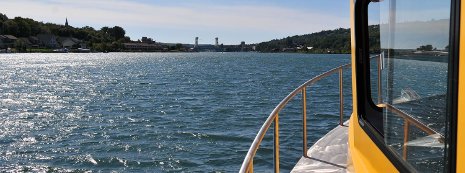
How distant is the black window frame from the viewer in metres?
1.67

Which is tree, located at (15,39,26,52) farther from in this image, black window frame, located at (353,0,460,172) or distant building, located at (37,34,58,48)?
black window frame, located at (353,0,460,172)

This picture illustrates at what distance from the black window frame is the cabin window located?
0.03 meters

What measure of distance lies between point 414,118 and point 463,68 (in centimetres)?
65

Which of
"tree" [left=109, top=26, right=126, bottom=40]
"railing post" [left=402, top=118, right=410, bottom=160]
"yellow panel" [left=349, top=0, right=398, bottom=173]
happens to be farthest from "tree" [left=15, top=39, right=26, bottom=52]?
"railing post" [left=402, top=118, right=410, bottom=160]

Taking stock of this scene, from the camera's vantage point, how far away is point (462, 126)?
1594 mm

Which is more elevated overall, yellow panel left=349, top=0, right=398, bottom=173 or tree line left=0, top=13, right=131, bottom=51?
tree line left=0, top=13, right=131, bottom=51

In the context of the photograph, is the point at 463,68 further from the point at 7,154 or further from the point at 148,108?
the point at 148,108

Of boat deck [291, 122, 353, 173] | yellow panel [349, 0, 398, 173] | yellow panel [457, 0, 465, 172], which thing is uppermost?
yellow panel [457, 0, 465, 172]

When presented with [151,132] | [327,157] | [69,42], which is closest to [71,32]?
[69,42]

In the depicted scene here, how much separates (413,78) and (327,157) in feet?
7.80

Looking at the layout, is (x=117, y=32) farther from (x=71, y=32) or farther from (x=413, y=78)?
(x=413, y=78)

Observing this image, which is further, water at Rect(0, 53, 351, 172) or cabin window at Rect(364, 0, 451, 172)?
water at Rect(0, 53, 351, 172)

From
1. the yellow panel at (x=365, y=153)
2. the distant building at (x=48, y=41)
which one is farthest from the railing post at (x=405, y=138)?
the distant building at (x=48, y=41)

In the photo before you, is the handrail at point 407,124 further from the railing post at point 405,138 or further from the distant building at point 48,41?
the distant building at point 48,41
